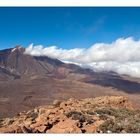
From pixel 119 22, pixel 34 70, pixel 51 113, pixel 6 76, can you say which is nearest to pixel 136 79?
pixel 6 76

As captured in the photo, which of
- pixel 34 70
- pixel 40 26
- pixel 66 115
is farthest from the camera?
pixel 34 70

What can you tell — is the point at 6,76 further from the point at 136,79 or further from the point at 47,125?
the point at 47,125

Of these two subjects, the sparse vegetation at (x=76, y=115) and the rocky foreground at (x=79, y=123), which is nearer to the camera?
the rocky foreground at (x=79, y=123)

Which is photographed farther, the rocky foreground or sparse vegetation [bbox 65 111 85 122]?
sparse vegetation [bbox 65 111 85 122]

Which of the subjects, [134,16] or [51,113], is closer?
[51,113]

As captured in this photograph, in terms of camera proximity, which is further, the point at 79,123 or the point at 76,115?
the point at 76,115

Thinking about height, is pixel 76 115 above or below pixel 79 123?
above
